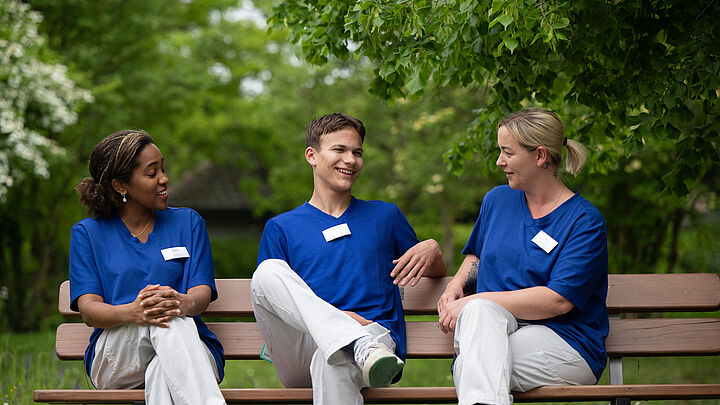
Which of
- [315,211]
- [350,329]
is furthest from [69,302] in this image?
[350,329]

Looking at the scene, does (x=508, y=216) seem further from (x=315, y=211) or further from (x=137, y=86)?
(x=137, y=86)

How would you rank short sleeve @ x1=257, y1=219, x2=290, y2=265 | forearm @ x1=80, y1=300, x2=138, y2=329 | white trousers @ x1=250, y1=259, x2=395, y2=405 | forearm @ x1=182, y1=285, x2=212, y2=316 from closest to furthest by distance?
white trousers @ x1=250, y1=259, x2=395, y2=405 → forearm @ x1=80, y1=300, x2=138, y2=329 → forearm @ x1=182, y1=285, x2=212, y2=316 → short sleeve @ x1=257, y1=219, x2=290, y2=265

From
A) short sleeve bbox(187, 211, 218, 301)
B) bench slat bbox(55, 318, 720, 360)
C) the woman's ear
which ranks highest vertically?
the woman's ear

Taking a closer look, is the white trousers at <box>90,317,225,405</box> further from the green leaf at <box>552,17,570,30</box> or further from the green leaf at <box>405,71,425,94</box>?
the green leaf at <box>552,17,570,30</box>

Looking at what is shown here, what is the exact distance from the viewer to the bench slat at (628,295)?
4105mm

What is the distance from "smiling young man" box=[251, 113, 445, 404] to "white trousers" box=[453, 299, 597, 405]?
31 cm

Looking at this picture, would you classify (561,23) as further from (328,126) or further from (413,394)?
(413,394)

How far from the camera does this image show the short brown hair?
402 centimetres

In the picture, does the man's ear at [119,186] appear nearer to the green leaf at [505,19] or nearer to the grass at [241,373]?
the grass at [241,373]

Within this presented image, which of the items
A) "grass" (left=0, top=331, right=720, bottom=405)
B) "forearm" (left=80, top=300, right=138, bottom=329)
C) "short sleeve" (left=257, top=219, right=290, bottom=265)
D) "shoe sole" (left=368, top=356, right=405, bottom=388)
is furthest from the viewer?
"grass" (left=0, top=331, right=720, bottom=405)

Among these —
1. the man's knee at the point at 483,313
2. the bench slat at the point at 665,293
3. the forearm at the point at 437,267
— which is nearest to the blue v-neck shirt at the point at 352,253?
the forearm at the point at 437,267

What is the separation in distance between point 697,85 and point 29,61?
8112 mm

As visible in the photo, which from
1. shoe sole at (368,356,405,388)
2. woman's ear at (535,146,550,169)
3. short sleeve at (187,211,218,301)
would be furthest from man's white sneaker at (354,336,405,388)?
woman's ear at (535,146,550,169)

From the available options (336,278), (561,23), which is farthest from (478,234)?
(561,23)
